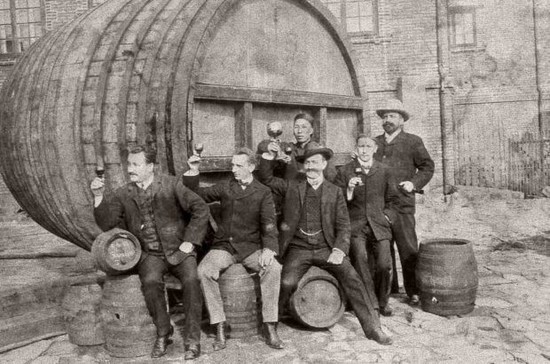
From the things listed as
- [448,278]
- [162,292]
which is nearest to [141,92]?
[162,292]

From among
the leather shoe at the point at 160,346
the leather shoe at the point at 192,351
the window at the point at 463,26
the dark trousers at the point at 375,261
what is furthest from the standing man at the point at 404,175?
the window at the point at 463,26

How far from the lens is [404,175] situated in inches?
218

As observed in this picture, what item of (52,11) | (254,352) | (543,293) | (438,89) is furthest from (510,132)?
(254,352)

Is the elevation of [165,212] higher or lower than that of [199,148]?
lower

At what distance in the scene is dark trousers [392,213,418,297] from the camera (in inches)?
207

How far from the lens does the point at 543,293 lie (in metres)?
5.65

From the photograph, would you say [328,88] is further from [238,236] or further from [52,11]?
[52,11]

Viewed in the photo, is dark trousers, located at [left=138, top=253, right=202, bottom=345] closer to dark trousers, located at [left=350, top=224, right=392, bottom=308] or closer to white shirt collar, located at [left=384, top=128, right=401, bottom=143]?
dark trousers, located at [left=350, top=224, right=392, bottom=308]

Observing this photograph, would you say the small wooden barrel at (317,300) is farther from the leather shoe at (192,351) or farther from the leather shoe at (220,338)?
the leather shoe at (192,351)

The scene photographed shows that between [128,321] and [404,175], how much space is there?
2.91 metres

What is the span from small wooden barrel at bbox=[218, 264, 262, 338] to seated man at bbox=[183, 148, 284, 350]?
9cm

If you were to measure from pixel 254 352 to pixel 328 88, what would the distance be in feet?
9.04

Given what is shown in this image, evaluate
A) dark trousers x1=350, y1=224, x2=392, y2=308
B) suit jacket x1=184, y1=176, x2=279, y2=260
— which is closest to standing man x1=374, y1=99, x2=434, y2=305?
dark trousers x1=350, y1=224, x2=392, y2=308

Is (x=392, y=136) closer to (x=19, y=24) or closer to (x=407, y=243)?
(x=407, y=243)
